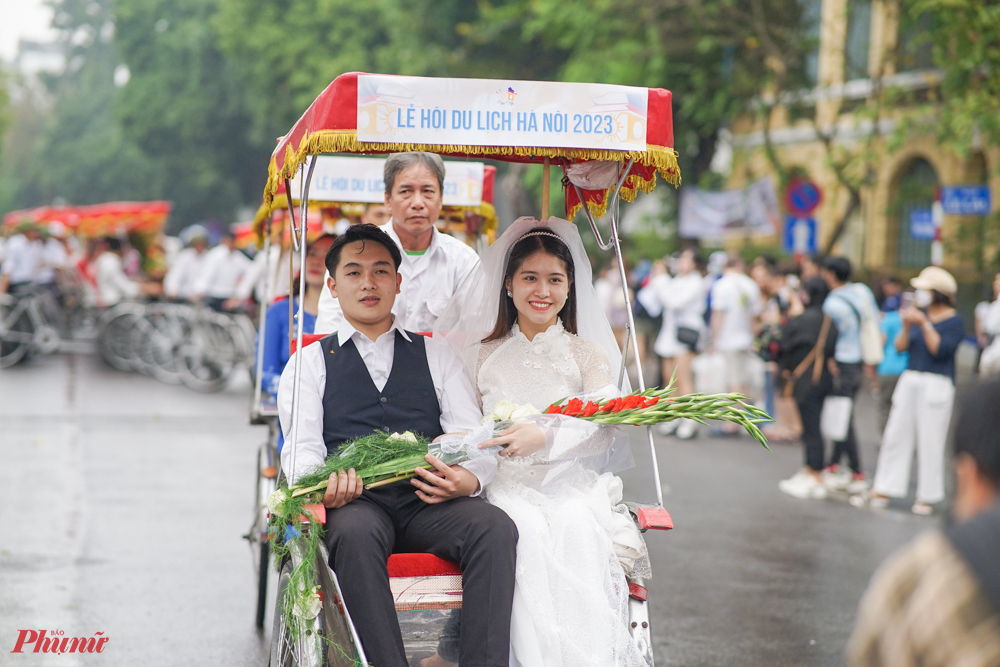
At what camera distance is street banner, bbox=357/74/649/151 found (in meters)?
3.48

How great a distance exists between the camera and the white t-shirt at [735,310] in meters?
11.5

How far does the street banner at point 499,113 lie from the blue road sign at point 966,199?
38.7 ft

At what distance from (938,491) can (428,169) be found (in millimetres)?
5313

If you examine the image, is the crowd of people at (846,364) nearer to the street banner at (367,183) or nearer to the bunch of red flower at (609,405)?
the street banner at (367,183)

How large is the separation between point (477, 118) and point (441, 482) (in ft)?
4.12

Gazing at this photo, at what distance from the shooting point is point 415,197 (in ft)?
16.8

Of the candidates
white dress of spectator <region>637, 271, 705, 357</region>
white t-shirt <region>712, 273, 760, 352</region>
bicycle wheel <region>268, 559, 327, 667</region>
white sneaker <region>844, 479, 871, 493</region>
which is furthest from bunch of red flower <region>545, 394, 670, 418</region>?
white dress of spectator <region>637, 271, 705, 357</region>

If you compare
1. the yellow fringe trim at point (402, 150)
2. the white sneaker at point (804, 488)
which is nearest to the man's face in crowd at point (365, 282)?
the yellow fringe trim at point (402, 150)

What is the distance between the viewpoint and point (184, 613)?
211 inches

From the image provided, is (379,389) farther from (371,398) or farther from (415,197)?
(415,197)

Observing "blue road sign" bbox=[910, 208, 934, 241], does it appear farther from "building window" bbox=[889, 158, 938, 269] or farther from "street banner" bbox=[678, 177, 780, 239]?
"street banner" bbox=[678, 177, 780, 239]

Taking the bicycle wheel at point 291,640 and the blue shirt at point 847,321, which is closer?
the bicycle wheel at point 291,640

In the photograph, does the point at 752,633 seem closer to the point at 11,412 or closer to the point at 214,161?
the point at 11,412

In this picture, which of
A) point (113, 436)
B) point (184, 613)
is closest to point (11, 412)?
point (113, 436)
